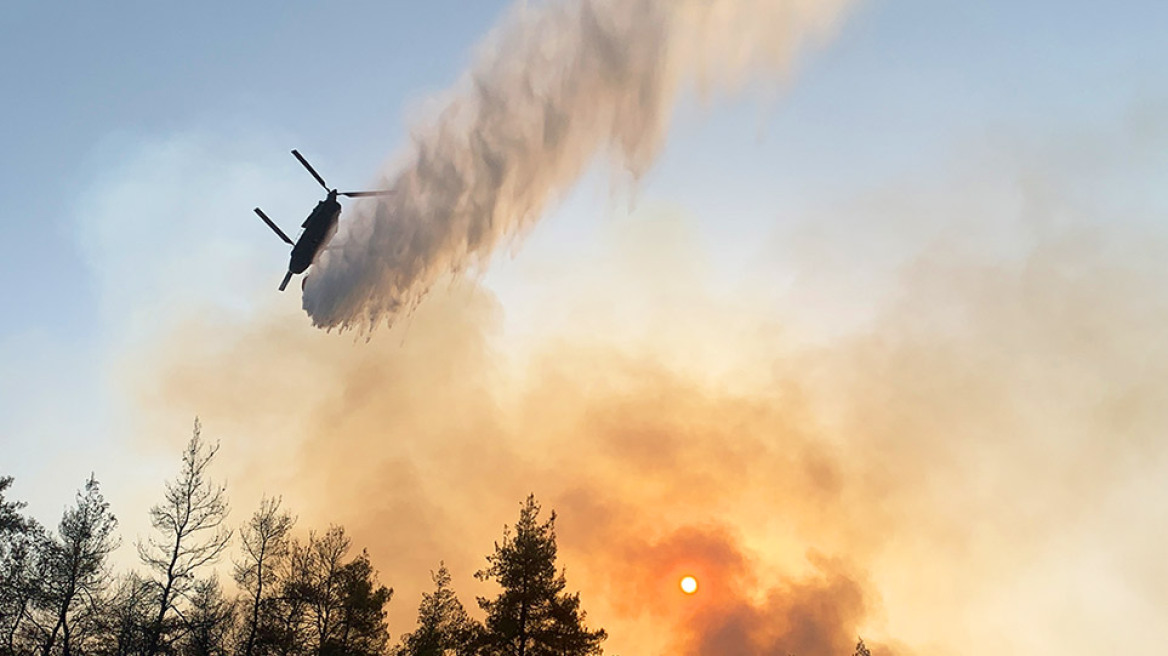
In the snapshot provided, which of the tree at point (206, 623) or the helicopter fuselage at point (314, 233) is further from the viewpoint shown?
the helicopter fuselage at point (314, 233)

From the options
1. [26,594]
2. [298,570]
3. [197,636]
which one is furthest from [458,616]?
[26,594]

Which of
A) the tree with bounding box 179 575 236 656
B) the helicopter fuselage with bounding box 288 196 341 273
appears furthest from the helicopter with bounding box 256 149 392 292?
the tree with bounding box 179 575 236 656

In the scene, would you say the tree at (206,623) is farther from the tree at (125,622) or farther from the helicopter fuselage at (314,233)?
the helicopter fuselage at (314,233)

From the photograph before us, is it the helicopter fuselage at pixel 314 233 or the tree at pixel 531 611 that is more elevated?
the helicopter fuselage at pixel 314 233

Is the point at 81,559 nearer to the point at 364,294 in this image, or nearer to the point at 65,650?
the point at 65,650

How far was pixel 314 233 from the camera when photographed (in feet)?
156

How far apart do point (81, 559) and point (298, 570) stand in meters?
9.84

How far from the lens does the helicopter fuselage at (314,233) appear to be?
47.0m

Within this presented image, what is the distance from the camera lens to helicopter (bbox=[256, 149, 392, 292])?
47031 millimetres

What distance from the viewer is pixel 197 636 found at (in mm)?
27422

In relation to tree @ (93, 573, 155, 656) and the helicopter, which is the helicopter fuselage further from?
tree @ (93, 573, 155, 656)

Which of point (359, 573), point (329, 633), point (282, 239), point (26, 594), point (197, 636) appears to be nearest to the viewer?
point (197, 636)

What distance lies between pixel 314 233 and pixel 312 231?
17cm

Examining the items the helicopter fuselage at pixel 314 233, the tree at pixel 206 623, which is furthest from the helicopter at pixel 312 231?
the tree at pixel 206 623
